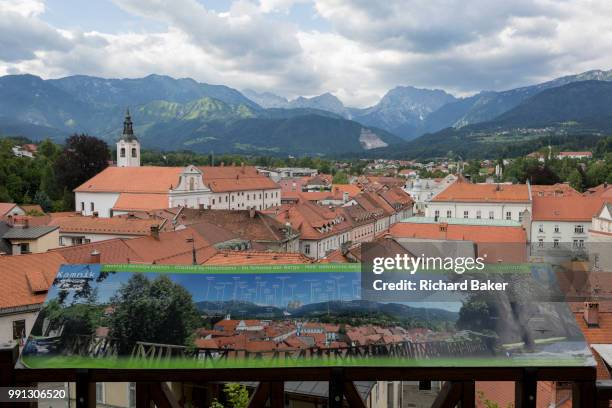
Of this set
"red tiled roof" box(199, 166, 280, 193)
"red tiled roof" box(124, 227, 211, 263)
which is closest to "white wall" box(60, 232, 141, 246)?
"red tiled roof" box(124, 227, 211, 263)

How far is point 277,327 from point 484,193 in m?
65.8

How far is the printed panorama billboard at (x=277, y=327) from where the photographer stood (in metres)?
3.80

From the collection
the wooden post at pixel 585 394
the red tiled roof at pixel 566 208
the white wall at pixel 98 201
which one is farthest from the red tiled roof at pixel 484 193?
the wooden post at pixel 585 394

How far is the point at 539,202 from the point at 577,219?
4.84 metres

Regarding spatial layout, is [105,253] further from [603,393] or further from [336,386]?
[603,393]

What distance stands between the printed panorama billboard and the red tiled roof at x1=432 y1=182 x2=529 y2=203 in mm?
63366

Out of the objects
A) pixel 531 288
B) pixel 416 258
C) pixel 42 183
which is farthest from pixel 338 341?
pixel 42 183

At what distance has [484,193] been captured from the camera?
65.9 metres

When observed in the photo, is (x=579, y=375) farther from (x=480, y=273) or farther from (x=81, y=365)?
(x=81, y=365)

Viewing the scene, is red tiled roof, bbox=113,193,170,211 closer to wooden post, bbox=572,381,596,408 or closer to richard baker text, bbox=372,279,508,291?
richard baker text, bbox=372,279,508,291

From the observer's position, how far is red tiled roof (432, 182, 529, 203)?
63.9m

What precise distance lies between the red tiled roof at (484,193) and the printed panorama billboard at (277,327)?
208ft

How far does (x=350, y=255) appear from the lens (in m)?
28.5

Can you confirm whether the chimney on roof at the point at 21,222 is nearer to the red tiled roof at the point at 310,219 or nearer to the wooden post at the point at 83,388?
the red tiled roof at the point at 310,219
